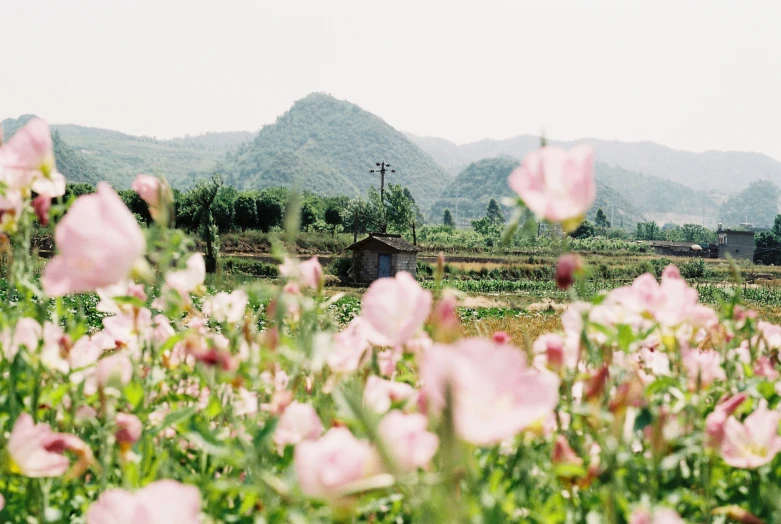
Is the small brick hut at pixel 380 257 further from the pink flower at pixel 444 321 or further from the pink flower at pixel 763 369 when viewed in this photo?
the pink flower at pixel 444 321

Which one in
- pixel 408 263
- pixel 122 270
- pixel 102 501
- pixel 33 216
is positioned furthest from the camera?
pixel 408 263

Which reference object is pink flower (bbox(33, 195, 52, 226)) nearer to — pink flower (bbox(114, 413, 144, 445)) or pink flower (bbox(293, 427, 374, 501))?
pink flower (bbox(114, 413, 144, 445))

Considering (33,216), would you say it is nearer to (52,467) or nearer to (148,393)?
(148,393)

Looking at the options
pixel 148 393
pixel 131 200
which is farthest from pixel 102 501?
pixel 131 200

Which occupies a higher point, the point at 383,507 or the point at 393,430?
the point at 393,430

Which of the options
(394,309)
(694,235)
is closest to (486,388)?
(394,309)

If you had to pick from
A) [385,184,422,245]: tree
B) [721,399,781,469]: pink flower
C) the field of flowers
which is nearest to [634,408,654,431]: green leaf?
the field of flowers

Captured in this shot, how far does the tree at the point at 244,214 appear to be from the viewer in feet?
214

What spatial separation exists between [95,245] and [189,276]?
1.43 feet

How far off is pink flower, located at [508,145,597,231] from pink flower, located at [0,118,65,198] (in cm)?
80

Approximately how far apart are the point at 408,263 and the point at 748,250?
4846 centimetres

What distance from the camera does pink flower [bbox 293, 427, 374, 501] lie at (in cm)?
67

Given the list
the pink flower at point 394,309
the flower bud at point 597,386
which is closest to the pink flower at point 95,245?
the pink flower at point 394,309

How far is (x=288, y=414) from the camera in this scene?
3.53ft
